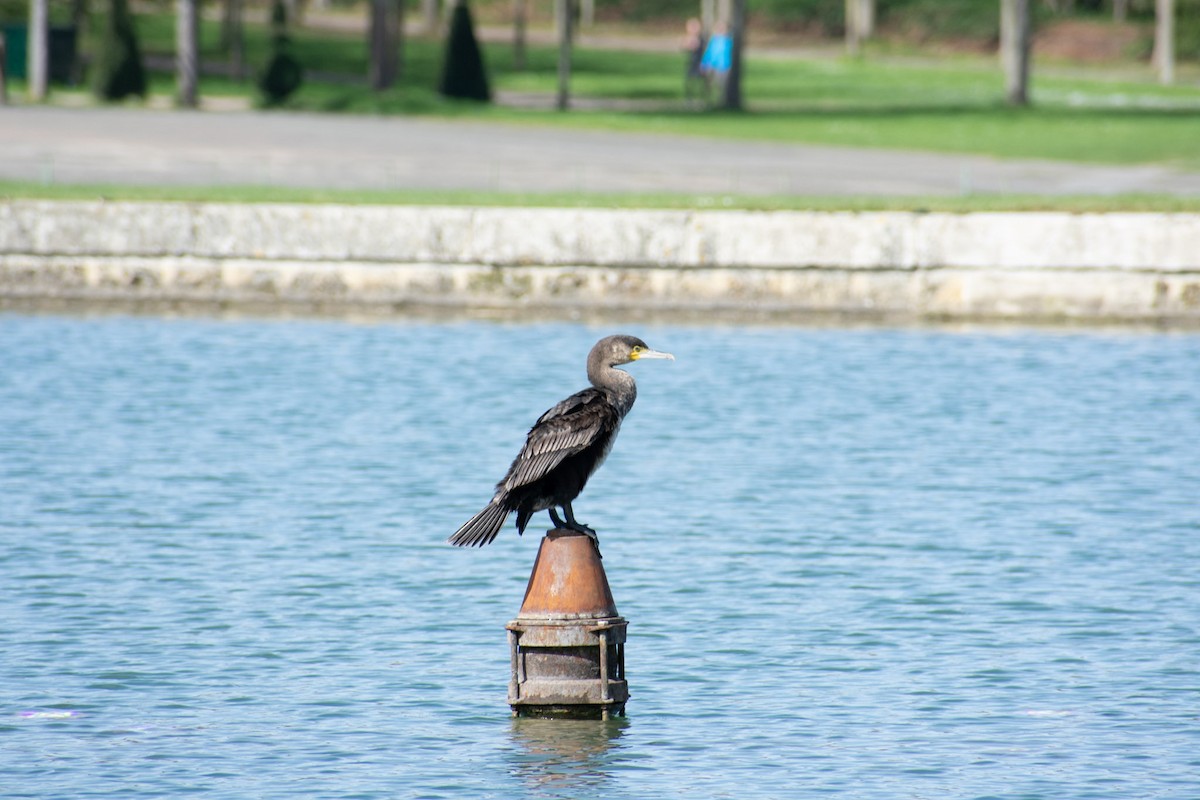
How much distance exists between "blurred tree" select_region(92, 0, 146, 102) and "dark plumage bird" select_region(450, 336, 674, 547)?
37214mm

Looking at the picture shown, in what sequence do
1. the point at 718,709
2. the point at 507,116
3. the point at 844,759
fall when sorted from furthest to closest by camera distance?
1. the point at 507,116
2. the point at 718,709
3. the point at 844,759

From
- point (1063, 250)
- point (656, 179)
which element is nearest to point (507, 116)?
point (656, 179)

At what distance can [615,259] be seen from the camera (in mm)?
24281

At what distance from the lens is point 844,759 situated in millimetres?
9539

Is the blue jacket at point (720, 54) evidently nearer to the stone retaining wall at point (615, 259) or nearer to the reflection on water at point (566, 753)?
the stone retaining wall at point (615, 259)

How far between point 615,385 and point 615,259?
48.7 ft

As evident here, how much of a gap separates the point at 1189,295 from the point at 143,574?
1423 cm

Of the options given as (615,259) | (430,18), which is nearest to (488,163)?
(615,259)

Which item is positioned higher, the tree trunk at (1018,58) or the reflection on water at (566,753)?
the tree trunk at (1018,58)

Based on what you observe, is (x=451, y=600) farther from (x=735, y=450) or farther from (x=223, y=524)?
(x=735, y=450)

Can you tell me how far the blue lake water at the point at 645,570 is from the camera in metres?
9.62

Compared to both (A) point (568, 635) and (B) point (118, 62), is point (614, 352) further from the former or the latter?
(B) point (118, 62)

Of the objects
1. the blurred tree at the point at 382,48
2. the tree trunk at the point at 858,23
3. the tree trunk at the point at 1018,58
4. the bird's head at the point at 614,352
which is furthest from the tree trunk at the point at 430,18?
the bird's head at the point at 614,352

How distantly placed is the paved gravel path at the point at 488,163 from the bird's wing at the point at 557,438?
61.6 feet
